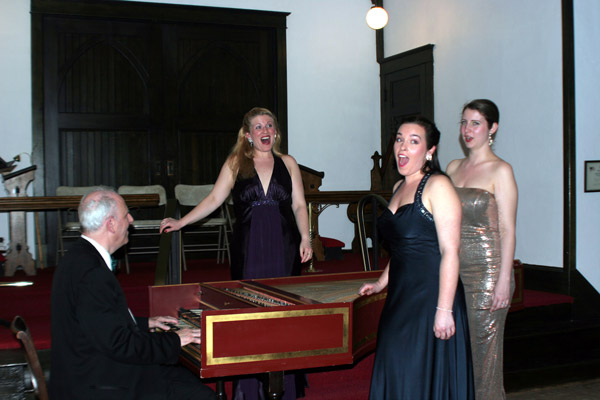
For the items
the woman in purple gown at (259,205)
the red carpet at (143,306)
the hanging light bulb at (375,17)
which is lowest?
the red carpet at (143,306)

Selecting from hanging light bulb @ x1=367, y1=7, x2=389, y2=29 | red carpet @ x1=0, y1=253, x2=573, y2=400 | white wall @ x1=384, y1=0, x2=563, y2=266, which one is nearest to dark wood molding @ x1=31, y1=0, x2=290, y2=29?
hanging light bulb @ x1=367, y1=7, x2=389, y2=29

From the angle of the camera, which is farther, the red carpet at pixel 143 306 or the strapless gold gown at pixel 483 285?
the red carpet at pixel 143 306

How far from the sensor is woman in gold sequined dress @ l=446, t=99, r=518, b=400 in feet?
9.89

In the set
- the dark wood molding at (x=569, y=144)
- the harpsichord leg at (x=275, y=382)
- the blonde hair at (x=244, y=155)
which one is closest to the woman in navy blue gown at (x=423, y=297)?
the harpsichord leg at (x=275, y=382)

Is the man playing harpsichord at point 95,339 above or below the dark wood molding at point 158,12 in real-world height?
below

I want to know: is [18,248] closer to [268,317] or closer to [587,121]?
[268,317]

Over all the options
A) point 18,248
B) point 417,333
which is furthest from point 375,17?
point 417,333

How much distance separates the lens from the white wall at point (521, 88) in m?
5.80

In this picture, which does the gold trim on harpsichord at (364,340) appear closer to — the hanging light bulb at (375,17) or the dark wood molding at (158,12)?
the hanging light bulb at (375,17)

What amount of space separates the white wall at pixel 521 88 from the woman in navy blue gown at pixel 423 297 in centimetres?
382

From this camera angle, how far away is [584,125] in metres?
5.63

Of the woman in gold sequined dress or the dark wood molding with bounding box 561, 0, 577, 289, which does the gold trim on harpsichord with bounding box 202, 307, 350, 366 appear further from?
the dark wood molding with bounding box 561, 0, 577, 289

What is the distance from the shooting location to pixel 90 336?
2.11m

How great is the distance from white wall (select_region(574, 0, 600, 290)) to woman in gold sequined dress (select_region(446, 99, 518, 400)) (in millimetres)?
2974
